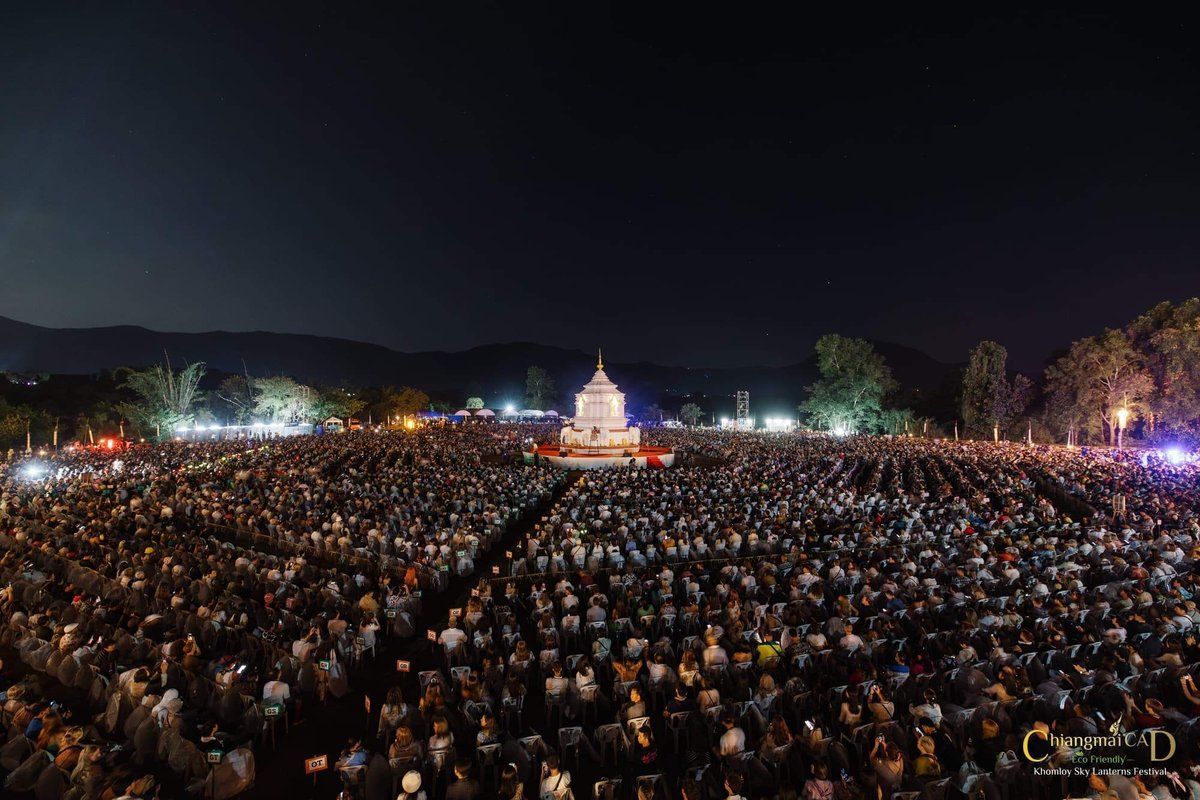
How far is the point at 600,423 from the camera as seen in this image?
4247 centimetres

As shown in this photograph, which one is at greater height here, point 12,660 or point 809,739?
point 809,739

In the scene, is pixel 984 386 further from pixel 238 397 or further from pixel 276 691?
pixel 238 397

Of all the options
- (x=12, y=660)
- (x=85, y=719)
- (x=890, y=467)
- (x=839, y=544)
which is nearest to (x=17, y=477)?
(x=12, y=660)

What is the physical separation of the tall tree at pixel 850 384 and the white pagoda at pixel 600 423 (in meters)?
36.3

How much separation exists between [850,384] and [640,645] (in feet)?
222

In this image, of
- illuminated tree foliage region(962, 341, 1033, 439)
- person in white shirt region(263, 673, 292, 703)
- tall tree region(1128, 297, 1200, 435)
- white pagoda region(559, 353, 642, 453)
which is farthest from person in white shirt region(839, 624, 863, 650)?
illuminated tree foliage region(962, 341, 1033, 439)

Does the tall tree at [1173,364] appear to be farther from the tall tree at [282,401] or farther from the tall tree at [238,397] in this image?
the tall tree at [238,397]

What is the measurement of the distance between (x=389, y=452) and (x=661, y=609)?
105 ft

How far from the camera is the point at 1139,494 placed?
19359mm

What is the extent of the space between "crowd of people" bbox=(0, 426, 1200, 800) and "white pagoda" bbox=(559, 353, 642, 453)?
21.7 m

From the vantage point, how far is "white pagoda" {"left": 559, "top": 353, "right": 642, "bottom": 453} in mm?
40469

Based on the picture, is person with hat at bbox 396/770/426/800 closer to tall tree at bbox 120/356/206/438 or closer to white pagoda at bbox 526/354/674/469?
white pagoda at bbox 526/354/674/469

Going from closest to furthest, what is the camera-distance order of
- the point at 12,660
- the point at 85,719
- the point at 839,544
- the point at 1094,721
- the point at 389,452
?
the point at 1094,721
the point at 85,719
the point at 12,660
the point at 839,544
the point at 389,452

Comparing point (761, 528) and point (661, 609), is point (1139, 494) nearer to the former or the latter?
point (761, 528)
